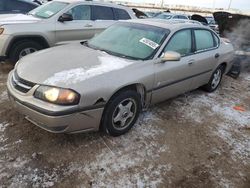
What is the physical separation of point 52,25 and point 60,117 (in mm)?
3668

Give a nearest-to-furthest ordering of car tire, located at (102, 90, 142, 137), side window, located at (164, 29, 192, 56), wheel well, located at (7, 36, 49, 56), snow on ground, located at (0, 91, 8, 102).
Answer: car tire, located at (102, 90, 142, 137) < side window, located at (164, 29, 192, 56) < snow on ground, located at (0, 91, 8, 102) < wheel well, located at (7, 36, 49, 56)

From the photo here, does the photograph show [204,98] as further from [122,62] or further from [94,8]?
[94,8]

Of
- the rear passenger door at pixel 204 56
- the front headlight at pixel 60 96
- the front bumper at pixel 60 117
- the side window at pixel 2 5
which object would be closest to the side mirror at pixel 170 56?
the rear passenger door at pixel 204 56

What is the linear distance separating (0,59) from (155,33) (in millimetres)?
3385

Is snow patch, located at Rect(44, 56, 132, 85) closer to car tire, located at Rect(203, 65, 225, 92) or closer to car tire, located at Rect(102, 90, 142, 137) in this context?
car tire, located at Rect(102, 90, 142, 137)

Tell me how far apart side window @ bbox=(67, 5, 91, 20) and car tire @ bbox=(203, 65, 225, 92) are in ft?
11.3

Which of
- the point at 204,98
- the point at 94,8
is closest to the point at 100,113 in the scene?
the point at 204,98

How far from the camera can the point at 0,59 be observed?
208 inches

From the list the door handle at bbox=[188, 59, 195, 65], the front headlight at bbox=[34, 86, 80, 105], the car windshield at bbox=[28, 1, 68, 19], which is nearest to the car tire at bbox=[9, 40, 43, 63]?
the car windshield at bbox=[28, 1, 68, 19]

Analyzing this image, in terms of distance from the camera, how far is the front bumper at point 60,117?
2.77 metres

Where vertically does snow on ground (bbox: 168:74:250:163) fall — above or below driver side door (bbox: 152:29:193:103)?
below

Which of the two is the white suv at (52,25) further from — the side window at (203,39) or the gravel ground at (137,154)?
the side window at (203,39)

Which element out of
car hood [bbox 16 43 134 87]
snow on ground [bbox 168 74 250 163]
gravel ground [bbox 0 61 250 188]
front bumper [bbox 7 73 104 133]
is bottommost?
snow on ground [bbox 168 74 250 163]

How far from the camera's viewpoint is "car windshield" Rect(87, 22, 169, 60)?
147 inches
